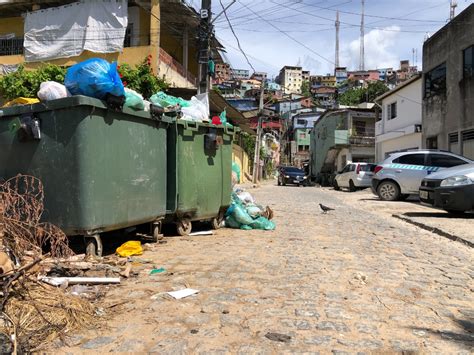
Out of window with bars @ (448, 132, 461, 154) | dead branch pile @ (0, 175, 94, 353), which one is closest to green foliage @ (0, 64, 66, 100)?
window with bars @ (448, 132, 461, 154)

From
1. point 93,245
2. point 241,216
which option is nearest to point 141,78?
point 241,216

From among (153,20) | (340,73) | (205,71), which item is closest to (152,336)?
(205,71)

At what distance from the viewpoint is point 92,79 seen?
16.0 feet

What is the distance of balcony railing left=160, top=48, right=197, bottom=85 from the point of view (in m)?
18.9

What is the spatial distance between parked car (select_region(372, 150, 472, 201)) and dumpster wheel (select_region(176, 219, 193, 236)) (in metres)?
9.22

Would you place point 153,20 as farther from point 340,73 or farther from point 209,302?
point 340,73

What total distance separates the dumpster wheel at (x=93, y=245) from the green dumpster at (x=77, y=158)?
0.01 metres

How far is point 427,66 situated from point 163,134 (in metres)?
17.8

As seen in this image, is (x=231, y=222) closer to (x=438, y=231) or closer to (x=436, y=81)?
(x=438, y=231)

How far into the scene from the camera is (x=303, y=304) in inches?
147

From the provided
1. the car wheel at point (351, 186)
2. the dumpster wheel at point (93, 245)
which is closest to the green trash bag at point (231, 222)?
the dumpster wheel at point (93, 245)

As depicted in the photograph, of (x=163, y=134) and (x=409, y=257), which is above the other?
(x=163, y=134)

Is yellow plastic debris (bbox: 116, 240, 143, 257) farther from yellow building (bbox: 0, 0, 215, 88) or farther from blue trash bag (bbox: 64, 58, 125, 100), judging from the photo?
yellow building (bbox: 0, 0, 215, 88)

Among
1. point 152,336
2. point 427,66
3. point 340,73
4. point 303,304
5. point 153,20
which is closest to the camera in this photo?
point 152,336
